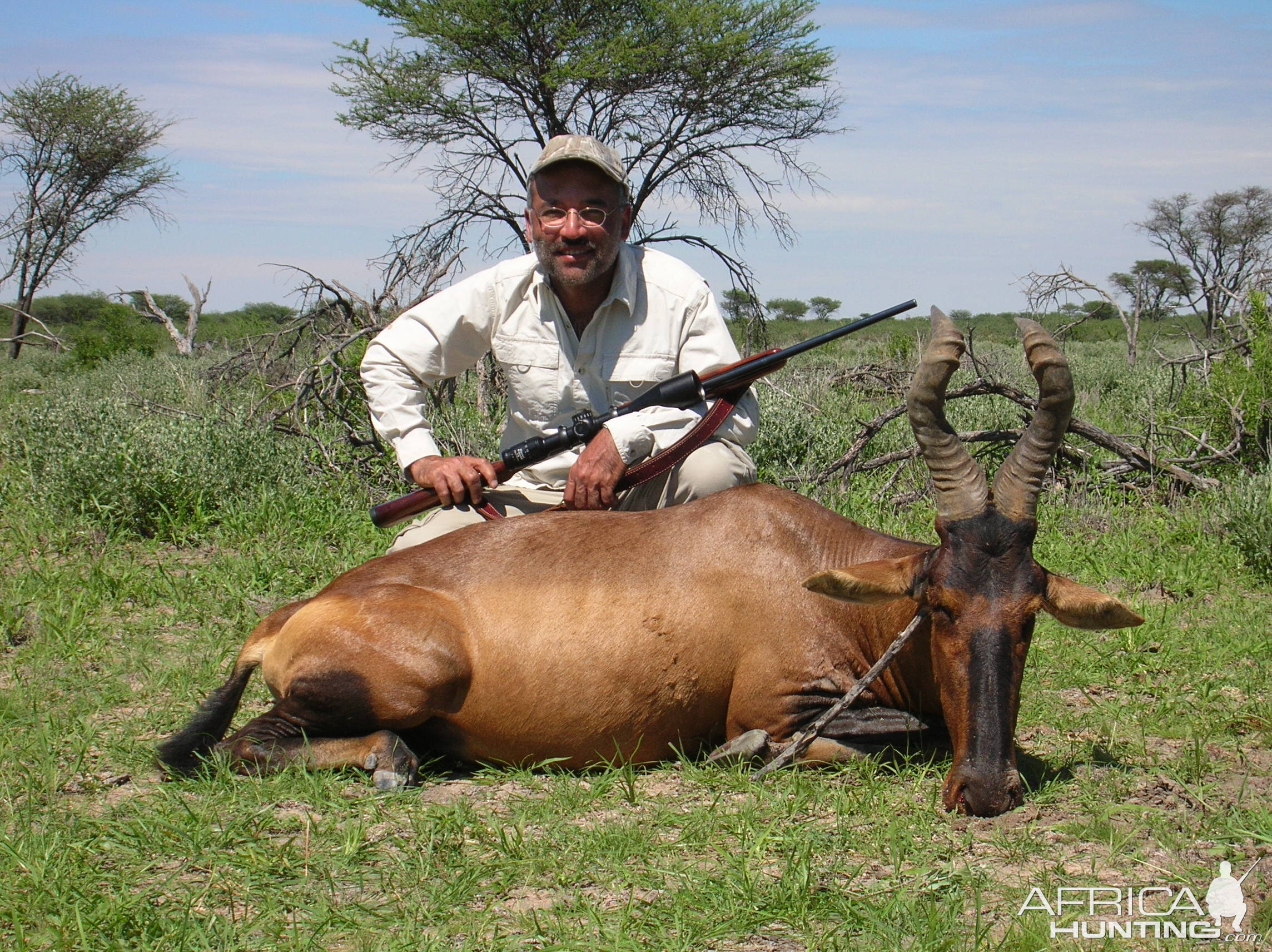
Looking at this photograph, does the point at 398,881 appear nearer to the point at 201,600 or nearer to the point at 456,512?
the point at 456,512

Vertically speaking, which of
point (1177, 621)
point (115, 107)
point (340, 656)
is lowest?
point (1177, 621)

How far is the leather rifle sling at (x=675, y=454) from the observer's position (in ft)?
15.8

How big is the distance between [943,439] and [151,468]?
555 centimetres

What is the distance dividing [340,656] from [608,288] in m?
2.15

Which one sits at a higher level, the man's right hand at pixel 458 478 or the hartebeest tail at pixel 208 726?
the man's right hand at pixel 458 478

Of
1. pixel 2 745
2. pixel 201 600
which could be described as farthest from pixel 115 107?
pixel 2 745

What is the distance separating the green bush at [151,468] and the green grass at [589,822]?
3.49 feet

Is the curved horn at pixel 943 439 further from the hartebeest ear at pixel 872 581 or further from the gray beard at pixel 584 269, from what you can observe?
the gray beard at pixel 584 269

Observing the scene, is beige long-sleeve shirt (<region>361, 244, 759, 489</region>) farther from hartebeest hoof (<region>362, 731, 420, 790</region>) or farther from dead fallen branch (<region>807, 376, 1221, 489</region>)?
dead fallen branch (<region>807, 376, 1221, 489</region>)

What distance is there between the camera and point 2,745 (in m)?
4.10

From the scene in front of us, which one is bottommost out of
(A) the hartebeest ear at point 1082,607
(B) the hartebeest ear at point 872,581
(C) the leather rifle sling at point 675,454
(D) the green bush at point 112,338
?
(A) the hartebeest ear at point 1082,607

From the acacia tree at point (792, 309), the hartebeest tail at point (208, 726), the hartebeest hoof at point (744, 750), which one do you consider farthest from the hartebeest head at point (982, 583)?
the acacia tree at point (792, 309)

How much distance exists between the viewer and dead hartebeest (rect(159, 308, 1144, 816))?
3779 mm

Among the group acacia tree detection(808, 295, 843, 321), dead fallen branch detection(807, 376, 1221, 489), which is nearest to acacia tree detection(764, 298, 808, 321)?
acacia tree detection(808, 295, 843, 321)
